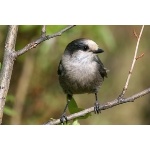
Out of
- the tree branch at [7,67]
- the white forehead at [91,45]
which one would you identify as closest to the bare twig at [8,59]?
the tree branch at [7,67]

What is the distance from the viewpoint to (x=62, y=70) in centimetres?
247

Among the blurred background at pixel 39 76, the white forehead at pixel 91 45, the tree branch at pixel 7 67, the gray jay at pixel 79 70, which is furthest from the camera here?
the blurred background at pixel 39 76

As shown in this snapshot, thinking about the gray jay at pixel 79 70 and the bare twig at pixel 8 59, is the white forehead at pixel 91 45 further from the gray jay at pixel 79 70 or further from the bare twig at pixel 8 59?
the bare twig at pixel 8 59

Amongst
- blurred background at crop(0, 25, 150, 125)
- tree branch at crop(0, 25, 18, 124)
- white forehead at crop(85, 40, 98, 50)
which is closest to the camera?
tree branch at crop(0, 25, 18, 124)

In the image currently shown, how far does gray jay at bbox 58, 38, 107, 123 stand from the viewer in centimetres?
232

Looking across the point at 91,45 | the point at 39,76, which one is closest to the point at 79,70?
the point at 91,45

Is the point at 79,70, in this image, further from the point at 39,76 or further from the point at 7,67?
the point at 7,67

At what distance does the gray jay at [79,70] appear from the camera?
7.60 ft

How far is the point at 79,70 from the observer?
2.38 meters

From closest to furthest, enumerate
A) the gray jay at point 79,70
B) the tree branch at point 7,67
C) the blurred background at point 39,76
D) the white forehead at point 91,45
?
the tree branch at point 7,67
the white forehead at point 91,45
the gray jay at point 79,70
the blurred background at point 39,76

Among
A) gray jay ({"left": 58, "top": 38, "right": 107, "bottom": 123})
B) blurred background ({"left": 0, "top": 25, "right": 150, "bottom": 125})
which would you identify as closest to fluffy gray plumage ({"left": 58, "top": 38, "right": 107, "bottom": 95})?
gray jay ({"left": 58, "top": 38, "right": 107, "bottom": 123})

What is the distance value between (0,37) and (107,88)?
1475mm

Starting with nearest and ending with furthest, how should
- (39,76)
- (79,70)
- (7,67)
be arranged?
(7,67) < (79,70) < (39,76)

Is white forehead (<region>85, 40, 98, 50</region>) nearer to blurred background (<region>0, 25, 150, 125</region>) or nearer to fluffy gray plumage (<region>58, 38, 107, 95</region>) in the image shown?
fluffy gray plumage (<region>58, 38, 107, 95</region>)
